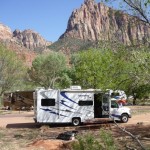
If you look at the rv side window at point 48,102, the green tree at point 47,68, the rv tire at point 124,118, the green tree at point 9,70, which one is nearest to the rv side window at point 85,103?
the rv side window at point 48,102

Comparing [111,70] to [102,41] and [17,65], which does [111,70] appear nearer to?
[102,41]

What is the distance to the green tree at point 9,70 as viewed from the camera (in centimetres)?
5109

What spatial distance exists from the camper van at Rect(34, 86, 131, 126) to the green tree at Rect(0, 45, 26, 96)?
2436 centimetres

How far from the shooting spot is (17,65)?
52625 mm

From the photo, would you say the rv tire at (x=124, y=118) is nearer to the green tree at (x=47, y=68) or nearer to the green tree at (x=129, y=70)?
the green tree at (x=129, y=70)

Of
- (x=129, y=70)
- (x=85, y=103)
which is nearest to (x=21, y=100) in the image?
(x=85, y=103)

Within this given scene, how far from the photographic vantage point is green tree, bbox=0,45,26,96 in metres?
Result: 51.1

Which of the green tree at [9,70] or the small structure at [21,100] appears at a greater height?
the green tree at [9,70]

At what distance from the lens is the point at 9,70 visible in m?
52.7

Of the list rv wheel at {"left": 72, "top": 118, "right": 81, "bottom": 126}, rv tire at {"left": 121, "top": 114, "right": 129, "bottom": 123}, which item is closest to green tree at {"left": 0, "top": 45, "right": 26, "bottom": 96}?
rv wheel at {"left": 72, "top": 118, "right": 81, "bottom": 126}

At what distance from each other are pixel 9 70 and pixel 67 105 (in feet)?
87.4

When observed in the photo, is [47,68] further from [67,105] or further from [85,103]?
[67,105]

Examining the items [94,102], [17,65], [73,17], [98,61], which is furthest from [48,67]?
[73,17]

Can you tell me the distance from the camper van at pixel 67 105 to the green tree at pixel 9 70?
24.4 metres
